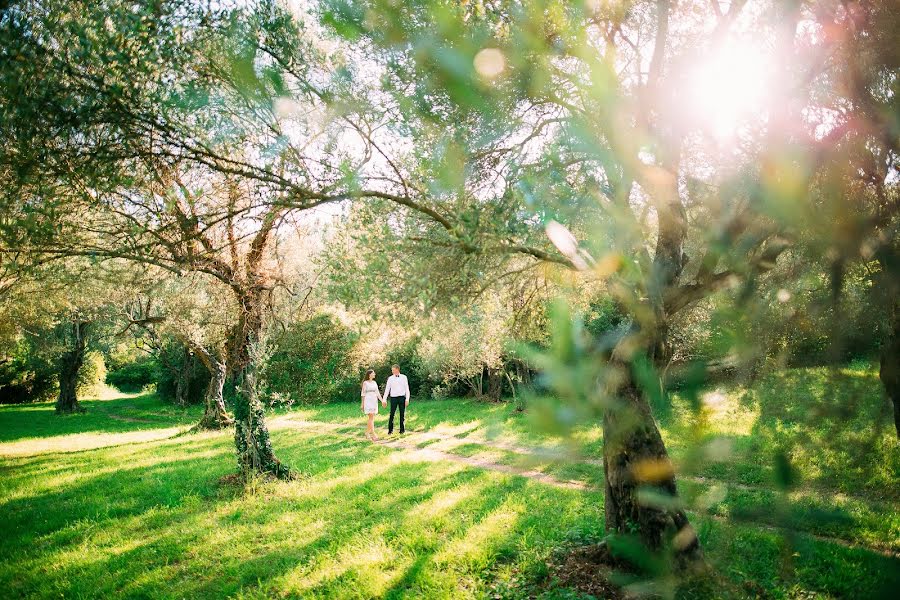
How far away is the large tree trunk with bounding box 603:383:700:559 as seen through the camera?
3.50 feet

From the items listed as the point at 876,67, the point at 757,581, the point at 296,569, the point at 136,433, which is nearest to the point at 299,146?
the point at 876,67

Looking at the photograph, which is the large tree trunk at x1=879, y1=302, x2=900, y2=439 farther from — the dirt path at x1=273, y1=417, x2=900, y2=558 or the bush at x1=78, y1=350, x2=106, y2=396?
the bush at x1=78, y1=350, x2=106, y2=396

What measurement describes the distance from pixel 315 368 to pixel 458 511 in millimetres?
24951

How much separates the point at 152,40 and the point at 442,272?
3.67 m

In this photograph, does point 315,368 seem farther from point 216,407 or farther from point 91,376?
point 91,376

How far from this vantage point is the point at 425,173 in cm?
485

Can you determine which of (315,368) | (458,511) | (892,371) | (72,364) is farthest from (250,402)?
(72,364)

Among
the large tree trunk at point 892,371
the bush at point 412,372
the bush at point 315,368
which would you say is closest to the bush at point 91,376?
the bush at point 315,368

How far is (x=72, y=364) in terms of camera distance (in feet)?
92.6

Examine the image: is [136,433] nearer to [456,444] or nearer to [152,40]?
[456,444]

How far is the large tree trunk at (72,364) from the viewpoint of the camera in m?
27.6

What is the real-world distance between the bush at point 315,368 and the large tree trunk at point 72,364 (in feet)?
33.5

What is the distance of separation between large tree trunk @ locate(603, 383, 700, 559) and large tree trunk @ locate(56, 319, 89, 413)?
30846 millimetres

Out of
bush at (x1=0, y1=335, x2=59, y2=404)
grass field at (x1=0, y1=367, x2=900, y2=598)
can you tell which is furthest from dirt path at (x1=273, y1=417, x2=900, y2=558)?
bush at (x1=0, y1=335, x2=59, y2=404)
